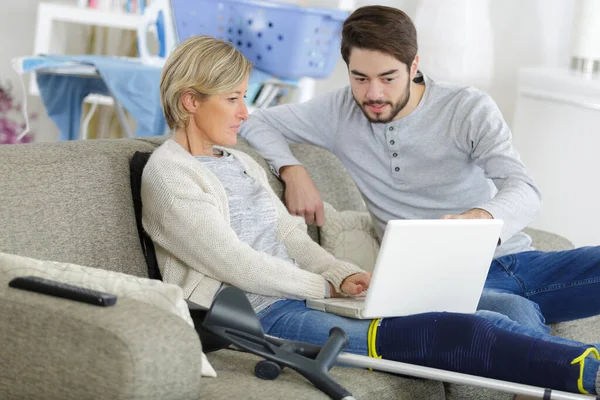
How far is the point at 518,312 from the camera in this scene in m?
2.20

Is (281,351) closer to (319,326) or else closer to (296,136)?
(319,326)

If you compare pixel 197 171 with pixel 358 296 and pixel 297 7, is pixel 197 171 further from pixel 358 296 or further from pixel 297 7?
pixel 297 7

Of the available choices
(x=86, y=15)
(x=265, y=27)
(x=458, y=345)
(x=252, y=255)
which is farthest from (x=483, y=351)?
(x=86, y=15)

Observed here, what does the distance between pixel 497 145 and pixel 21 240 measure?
3.85ft

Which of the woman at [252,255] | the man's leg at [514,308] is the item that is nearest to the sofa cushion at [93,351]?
the woman at [252,255]

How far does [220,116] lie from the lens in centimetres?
218

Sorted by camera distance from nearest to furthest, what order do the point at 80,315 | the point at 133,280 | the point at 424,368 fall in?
the point at 80,315
the point at 133,280
the point at 424,368

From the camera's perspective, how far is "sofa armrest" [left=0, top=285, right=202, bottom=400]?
4.72ft

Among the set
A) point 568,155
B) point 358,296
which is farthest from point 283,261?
point 568,155

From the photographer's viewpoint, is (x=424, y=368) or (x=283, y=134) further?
(x=283, y=134)

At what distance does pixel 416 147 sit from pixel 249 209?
1.80 ft

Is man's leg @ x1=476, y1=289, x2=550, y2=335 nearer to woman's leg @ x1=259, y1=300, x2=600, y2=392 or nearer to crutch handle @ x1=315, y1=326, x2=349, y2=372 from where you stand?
woman's leg @ x1=259, y1=300, x2=600, y2=392

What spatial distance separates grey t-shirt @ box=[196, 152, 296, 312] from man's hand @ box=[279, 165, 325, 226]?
21 centimetres

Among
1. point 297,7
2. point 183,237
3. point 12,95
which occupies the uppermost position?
point 297,7
